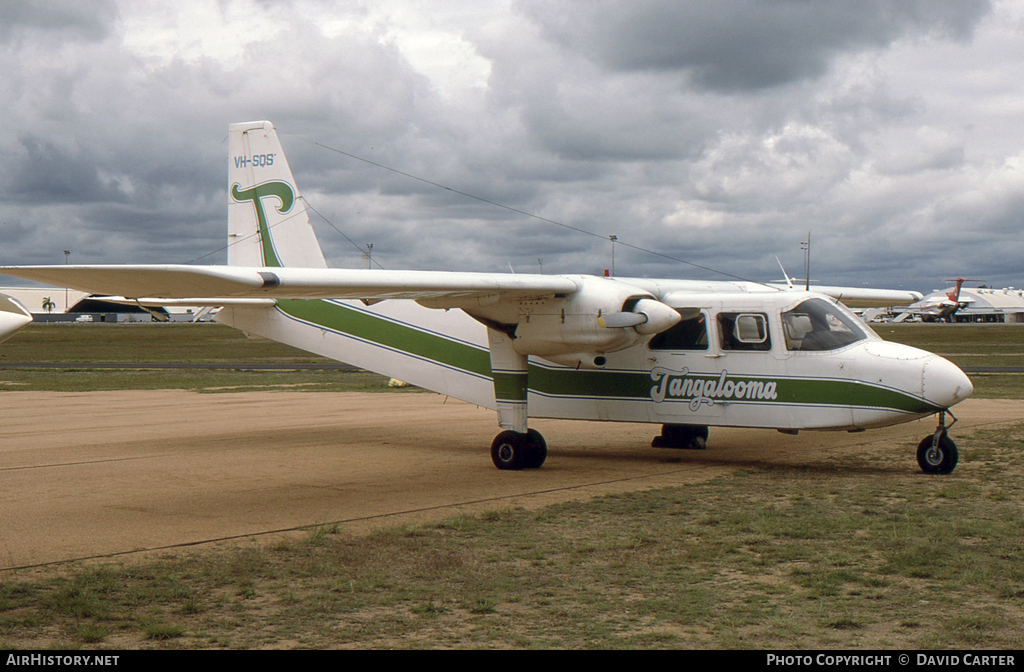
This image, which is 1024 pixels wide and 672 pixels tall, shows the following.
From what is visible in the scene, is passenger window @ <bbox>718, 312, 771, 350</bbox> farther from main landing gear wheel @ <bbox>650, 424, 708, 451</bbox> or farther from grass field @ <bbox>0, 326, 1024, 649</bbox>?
grass field @ <bbox>0, 326, 1024, 649</bbox>

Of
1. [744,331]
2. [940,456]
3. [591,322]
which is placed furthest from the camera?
[744,331]

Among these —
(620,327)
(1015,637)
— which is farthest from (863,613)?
(620,327)

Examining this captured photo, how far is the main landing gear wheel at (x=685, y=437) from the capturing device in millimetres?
15578

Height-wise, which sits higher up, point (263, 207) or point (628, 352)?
point (263, 207)

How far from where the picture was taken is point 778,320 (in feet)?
43.2

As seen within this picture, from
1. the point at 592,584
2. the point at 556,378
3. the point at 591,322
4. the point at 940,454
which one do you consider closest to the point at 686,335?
the point at 591,322

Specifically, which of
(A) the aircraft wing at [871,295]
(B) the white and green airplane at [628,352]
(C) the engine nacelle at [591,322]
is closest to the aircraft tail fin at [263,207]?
(B) the white and green airplane at [628,352]

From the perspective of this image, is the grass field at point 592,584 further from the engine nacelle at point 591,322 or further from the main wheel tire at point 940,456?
the engine nacelle at point 591,322

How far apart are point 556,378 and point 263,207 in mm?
6926

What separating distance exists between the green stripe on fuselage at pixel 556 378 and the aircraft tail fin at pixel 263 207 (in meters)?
1.04

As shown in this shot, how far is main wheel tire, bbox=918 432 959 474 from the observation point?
1249 cm

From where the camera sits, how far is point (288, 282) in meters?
10.0

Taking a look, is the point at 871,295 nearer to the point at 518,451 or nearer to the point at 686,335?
the point at 686,335

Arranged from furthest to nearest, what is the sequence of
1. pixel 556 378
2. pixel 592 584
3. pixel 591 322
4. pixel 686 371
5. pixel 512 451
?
pixel 556 378 < pixel 512 451 < pixel 686 371 < pixel 591 322 < pixel 592 584
